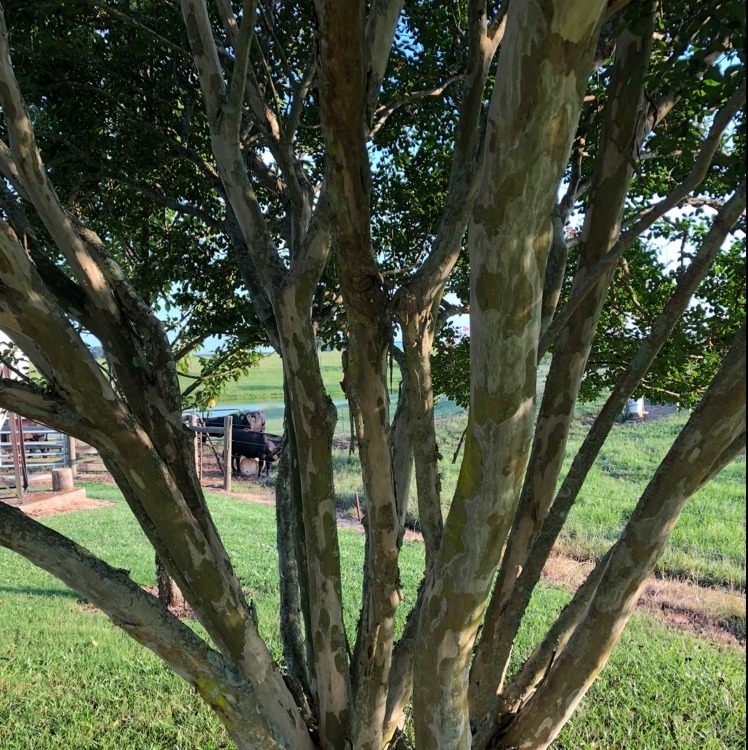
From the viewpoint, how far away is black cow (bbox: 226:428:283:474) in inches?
471

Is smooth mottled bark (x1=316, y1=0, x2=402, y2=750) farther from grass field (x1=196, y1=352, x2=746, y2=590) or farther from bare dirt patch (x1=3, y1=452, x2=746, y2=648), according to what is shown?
bare dirt patch (x1=3, y1=452, x2=746, y2=648)

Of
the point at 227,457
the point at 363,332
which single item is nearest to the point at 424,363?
the point at 363,332

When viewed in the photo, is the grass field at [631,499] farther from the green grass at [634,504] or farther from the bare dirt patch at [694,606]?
the bare dirt patch at [694,606]

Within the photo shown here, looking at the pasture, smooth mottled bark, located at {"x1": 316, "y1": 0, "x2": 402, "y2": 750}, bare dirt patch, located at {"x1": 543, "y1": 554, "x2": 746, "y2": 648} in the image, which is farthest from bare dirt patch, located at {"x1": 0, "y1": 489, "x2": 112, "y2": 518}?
smooth mottled bark, located at {"x1": 316, "y1": 0, "x2": 402, "y2": 750}

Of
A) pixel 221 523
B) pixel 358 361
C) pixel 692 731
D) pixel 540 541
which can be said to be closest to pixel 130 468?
pixel 358 361

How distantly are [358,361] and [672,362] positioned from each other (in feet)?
8.17

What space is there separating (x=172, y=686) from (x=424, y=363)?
11.2ft

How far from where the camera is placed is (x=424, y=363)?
2047 mm

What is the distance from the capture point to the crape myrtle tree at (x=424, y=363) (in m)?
1.41

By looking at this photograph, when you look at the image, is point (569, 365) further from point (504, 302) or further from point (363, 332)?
point (504, 302)

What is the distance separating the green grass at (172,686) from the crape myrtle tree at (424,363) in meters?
1.46

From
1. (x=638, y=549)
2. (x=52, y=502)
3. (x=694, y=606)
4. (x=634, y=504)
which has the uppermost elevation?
(x=638, y=549)

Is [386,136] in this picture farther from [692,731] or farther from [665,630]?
[665,630]

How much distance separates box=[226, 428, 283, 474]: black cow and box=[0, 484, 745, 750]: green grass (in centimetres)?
543
